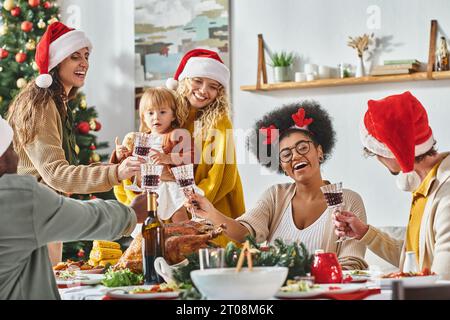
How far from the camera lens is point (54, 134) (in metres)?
3.47

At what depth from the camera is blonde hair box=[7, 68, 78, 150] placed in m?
3.43

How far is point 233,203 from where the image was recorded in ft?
12.4

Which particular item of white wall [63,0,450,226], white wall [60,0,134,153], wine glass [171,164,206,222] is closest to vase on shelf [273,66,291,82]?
white wall [63,0,450,226]

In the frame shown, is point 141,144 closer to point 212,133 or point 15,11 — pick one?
point 212,133

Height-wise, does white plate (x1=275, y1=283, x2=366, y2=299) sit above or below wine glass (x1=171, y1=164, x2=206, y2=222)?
below

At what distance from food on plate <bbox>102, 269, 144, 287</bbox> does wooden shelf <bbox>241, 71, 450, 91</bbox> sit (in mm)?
3849

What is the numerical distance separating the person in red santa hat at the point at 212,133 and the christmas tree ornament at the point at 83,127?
8.63 ft

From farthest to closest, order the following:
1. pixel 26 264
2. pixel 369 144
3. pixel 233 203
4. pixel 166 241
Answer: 1. pixel 233 203
2. pixel 369 144
3. pixel 166 241
4. pixel 26 264

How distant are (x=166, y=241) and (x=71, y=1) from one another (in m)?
5.20

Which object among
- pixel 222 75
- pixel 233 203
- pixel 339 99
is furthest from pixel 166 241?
pixel 339 99

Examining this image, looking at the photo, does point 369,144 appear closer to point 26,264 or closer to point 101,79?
point 26,264

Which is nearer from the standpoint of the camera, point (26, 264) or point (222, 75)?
point (26, 264)

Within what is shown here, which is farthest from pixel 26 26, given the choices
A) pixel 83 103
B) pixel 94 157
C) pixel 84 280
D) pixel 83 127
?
pixel 84 280

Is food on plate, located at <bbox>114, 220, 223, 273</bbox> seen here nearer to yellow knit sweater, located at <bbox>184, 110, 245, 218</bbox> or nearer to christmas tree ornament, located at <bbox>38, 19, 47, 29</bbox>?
yellow knit sweater, located at <bbox>184, 110, 245, 218</bbox>
